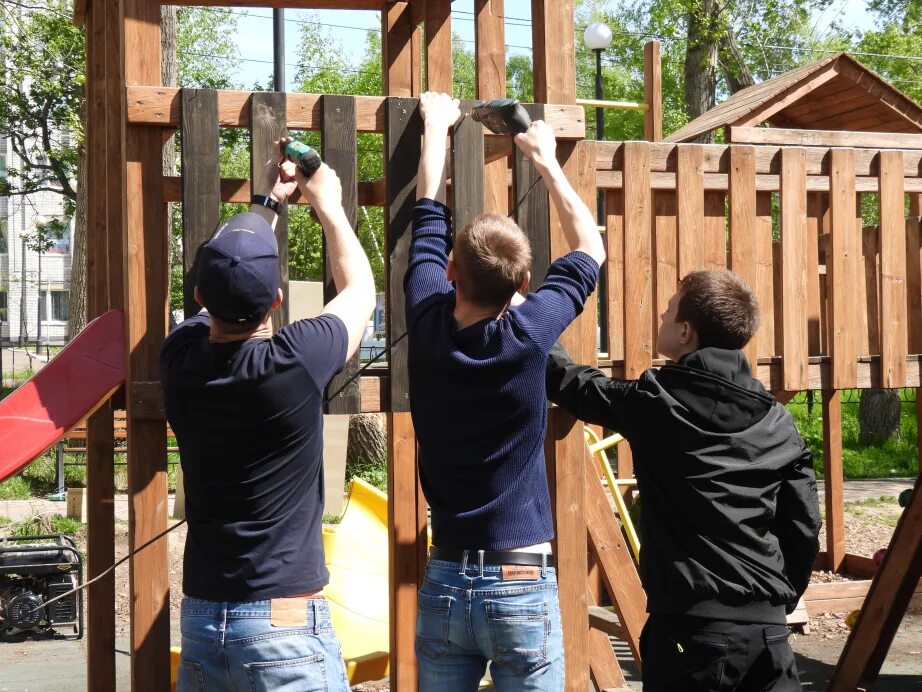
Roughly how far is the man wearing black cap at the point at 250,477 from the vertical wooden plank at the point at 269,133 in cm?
61

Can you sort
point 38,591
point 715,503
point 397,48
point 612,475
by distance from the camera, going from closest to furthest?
point 715,503 → point 397,48 → point 612,475 → point 38,591

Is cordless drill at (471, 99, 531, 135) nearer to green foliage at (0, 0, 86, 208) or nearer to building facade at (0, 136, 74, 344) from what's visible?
green foliage at (0, 0, 86, 208)

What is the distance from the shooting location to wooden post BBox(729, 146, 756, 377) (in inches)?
224

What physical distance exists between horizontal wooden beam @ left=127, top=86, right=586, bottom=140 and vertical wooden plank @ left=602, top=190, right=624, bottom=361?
2.63 metres

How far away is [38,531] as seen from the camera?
9.47 metres

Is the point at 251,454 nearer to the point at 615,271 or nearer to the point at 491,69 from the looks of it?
the point at 491,69

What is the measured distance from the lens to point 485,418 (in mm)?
2703

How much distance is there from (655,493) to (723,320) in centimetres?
55

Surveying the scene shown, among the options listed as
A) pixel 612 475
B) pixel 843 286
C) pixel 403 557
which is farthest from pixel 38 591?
pixel 843 286

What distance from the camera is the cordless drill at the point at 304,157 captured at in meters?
2.96

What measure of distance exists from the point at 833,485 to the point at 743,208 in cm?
334

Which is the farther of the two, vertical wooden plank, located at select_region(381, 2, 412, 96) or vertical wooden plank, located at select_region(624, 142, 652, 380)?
vertical wooden plank, located at select_region(624, 142, 652, 380)

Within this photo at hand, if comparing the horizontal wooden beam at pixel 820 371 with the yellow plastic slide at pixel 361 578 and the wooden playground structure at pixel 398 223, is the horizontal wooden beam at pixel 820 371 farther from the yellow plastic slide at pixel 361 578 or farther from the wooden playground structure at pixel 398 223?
the yellow plastic slide at pixel 361 578

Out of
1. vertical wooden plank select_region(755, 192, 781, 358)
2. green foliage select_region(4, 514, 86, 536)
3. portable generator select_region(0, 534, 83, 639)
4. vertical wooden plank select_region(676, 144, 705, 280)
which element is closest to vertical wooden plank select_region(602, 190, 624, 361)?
vertical wooden plank select_region(676, 144, 705, 280)
